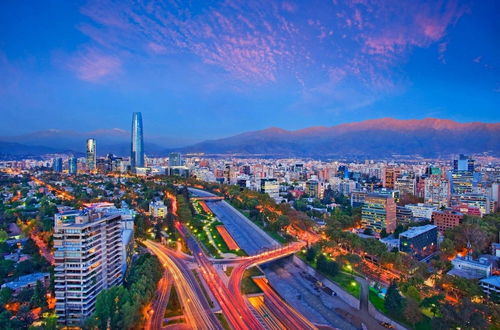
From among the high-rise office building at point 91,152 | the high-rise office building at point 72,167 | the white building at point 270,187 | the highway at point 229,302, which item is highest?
the high-rise office building at point 91,152

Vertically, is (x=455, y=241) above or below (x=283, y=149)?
below

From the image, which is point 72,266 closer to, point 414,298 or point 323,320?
point 323,320

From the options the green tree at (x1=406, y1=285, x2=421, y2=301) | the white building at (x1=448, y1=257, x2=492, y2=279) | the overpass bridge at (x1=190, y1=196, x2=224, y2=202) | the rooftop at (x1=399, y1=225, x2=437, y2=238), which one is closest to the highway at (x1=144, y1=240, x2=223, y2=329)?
the green tree at (x1=406, y1=285, x2=421, y2=301)

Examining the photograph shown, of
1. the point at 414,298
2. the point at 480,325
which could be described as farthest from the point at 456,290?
the point at 480,325

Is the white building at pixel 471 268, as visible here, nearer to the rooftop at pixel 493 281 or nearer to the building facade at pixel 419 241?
the rooftop at pixel 493 281

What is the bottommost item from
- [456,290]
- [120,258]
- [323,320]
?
[323,320]

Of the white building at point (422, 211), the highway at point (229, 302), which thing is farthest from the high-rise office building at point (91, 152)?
the white building at point (422, 211)
